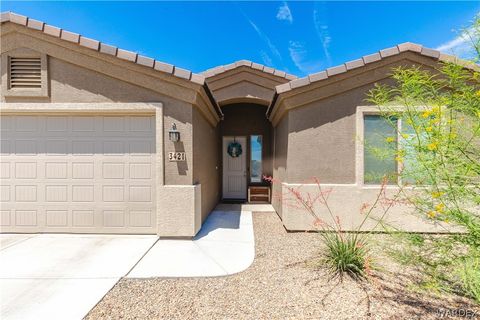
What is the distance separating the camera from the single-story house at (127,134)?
5.20 m

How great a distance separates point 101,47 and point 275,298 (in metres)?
5.98

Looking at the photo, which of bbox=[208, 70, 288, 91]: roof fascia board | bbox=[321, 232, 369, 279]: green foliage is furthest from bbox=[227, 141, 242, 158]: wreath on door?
bbox=[321, 232, 369, 279]: green foliage

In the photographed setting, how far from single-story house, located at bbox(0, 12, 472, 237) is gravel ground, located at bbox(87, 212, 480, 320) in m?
1.99

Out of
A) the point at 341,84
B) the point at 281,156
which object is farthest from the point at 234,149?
the point at 341,84

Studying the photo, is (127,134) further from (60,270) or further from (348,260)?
(348,260)

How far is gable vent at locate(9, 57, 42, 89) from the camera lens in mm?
5211

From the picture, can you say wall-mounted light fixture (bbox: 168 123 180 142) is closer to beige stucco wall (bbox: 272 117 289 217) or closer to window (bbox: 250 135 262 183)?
beige stucco wall (bbox: 272 117 289 217)

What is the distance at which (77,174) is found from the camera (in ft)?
17.8

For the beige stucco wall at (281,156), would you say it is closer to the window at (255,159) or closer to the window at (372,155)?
the window at (372,155)

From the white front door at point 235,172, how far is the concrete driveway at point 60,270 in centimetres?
539

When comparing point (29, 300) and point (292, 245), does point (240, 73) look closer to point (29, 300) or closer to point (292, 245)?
point (292, 245)

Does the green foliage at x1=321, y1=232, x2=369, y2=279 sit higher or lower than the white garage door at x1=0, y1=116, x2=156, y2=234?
lower

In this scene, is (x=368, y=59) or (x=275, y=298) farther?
(x=368, y=59)

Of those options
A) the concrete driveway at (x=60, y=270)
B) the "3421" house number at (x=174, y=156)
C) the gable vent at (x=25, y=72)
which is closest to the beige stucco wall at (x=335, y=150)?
the "3421" house number at (x=174, y=156)
